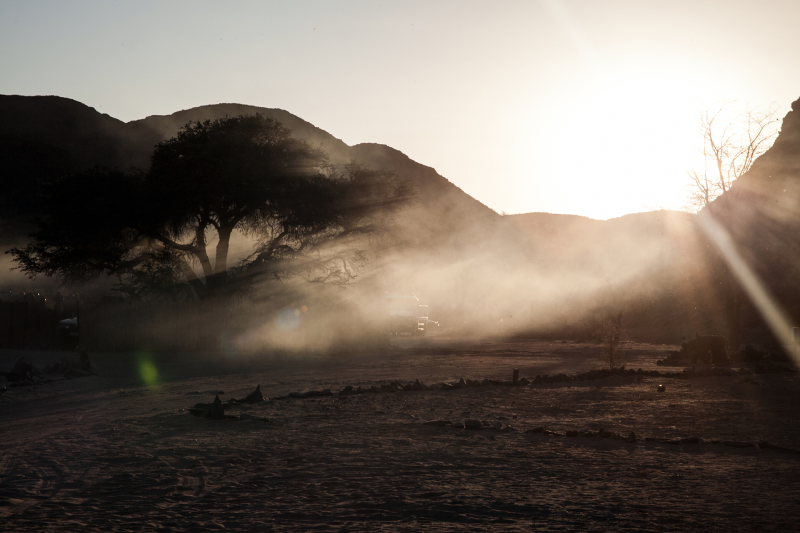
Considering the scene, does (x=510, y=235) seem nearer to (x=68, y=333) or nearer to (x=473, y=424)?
(x=68, y=333)

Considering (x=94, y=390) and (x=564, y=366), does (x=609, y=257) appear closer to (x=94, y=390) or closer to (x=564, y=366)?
(x=564, y=366)

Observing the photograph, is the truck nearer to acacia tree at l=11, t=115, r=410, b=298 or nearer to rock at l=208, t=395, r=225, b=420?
acacia tree at l=11, t=115, r=410, b=298

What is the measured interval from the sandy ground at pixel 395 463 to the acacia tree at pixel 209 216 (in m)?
16.6

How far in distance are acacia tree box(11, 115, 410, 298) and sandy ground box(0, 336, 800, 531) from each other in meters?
16.6

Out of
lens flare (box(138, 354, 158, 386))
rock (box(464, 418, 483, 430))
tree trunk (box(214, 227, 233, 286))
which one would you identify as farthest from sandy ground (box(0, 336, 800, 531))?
tree trunk (box(214, 227, 233, 286))

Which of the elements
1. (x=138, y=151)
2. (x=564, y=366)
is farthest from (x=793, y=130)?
(x=138, y=151)

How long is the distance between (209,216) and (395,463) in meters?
26.2

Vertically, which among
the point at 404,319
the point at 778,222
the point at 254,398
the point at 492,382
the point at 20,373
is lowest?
the point at 492,382

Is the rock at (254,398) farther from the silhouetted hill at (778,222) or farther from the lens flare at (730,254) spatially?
the silhouetted hill at (778,222)

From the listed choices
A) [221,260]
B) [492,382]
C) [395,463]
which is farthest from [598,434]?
[221,260]

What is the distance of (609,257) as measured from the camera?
89688 millimetres

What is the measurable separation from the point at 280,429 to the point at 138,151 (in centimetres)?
12821

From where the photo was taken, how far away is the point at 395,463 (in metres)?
6.52

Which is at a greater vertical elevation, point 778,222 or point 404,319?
point 778,222
